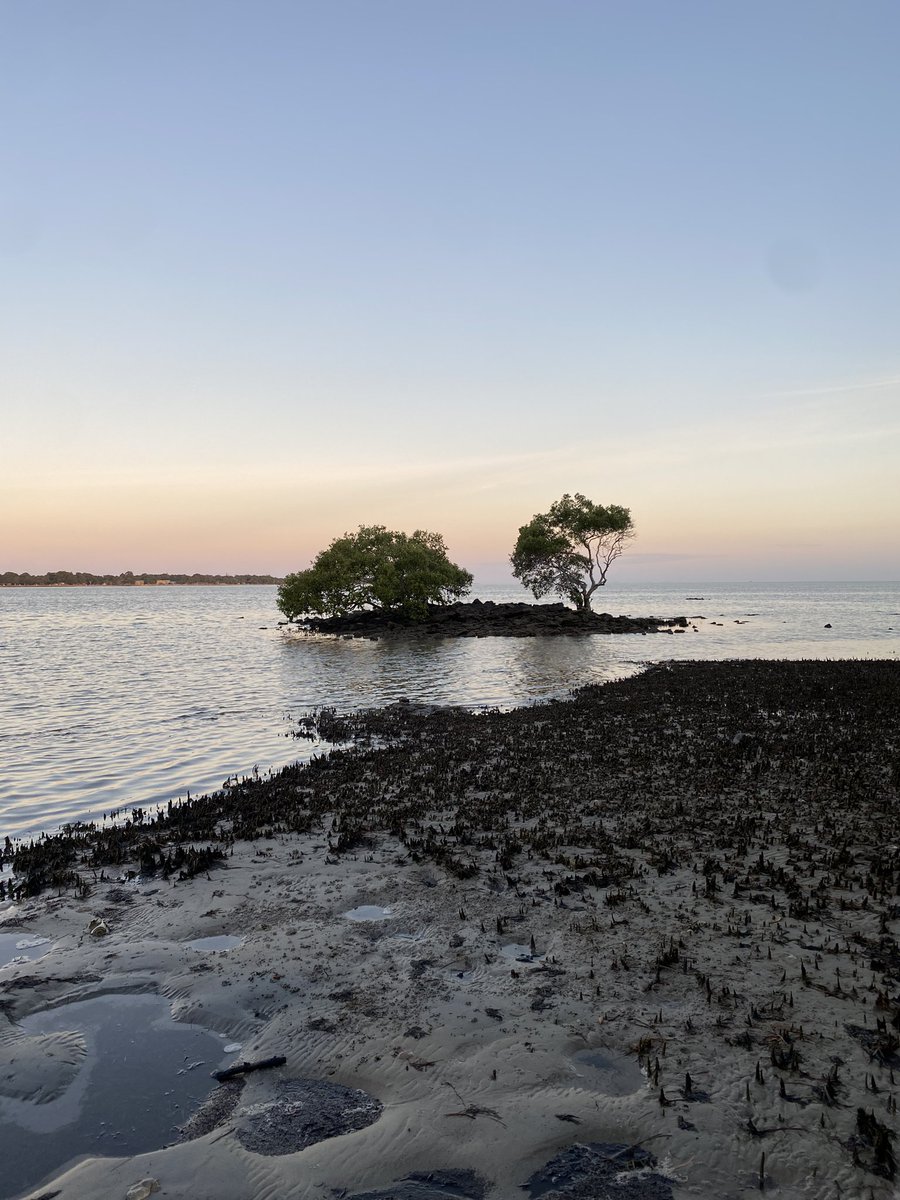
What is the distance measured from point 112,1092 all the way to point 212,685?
27876 mm

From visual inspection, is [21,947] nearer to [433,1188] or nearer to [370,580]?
[433,1188]

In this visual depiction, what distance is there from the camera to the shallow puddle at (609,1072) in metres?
4.88

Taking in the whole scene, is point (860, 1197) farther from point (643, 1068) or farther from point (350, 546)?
point (350, 546)

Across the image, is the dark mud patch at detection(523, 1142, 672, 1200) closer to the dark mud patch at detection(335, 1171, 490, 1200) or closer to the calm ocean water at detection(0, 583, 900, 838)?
the dark mud patch at detection(335, 1171, 490, 1200)

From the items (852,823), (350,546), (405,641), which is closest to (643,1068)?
(852,823)

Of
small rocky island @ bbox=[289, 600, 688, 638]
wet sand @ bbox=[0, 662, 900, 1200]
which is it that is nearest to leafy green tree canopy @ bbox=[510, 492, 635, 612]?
small rocky island @ bbox=[289, 600, 688, 638]

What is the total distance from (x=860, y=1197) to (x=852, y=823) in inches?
299

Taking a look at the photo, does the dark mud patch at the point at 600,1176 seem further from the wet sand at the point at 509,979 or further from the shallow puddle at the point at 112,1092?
the shallow puddle at the point at 112,1092

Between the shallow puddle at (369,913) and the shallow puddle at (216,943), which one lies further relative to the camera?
the shallow puddle at (369,913)

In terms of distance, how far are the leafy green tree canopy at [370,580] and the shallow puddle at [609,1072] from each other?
6903cm

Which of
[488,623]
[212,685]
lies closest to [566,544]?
[488,623]

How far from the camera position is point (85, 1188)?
4.13m

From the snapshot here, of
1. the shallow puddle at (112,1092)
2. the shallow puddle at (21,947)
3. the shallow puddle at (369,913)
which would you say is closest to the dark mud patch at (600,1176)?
the shallow puddle at (112,1092)

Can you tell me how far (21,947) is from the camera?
24.0ft
